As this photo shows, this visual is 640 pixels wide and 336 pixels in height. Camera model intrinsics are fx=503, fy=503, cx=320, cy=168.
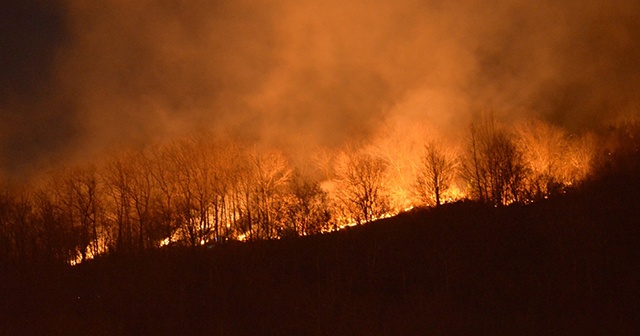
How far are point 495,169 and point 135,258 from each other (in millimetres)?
29209

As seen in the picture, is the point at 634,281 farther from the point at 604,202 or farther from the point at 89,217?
the point at 89,217

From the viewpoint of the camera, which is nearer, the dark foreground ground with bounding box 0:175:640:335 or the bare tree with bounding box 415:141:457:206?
the dark foreground ground with bounding box 0:175:640:335

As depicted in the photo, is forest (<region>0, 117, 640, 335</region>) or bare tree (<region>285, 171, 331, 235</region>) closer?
forest (<region>0, 117, 640, 335</region>)

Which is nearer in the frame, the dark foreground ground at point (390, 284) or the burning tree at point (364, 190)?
the dark foreground ground at point (390, 284)

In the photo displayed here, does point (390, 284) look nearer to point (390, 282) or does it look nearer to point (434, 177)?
point (390, 282)

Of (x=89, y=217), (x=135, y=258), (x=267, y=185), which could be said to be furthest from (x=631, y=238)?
(x=89, y=217)

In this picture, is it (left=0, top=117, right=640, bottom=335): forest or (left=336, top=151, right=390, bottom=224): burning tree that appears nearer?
(left=0, top=117, right=640, bottom=335): forest

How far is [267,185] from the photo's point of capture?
44.3m

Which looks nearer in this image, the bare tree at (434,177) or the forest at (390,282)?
the forest at (390,282)

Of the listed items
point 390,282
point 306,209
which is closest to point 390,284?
point 390,282

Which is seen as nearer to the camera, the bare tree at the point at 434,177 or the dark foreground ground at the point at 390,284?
the dark foreground ground at the point at 390,284

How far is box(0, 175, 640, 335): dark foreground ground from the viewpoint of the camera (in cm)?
1426

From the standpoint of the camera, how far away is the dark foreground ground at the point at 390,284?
14.3m

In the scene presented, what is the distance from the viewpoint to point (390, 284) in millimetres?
20984
